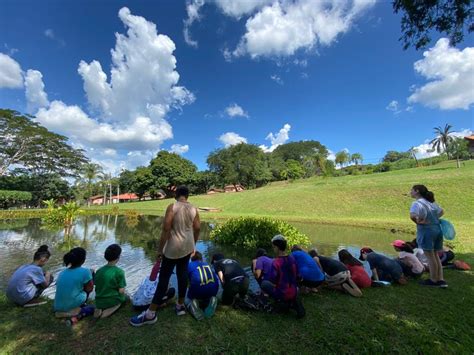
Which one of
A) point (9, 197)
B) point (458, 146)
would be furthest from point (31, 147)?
point (458, 146)

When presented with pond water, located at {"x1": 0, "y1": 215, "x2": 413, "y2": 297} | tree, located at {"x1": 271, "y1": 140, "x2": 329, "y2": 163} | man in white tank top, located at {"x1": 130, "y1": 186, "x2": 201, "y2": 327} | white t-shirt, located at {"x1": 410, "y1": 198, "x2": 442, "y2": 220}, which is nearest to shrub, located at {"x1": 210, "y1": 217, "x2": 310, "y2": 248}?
→ pond water, located at {"x1": 0, "y1": 215, "x2": 413, "y2": 297}

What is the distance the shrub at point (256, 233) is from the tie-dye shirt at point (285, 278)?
639 centimetres

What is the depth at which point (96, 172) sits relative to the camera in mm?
50938

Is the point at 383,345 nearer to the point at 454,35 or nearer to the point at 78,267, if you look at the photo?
the point at 78,267

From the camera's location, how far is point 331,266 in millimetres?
4750

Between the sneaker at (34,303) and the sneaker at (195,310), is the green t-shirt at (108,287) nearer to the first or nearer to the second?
the sneaker at (195,310)

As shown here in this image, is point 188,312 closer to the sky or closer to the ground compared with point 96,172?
closer to the ground

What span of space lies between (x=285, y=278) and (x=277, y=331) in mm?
740

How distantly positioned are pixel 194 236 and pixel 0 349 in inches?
106

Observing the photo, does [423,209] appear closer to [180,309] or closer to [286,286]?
[286,286]

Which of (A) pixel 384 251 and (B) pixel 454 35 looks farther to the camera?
(A) pixel 384 251

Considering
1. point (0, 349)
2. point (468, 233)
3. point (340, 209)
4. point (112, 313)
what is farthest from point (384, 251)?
point (340, 209)

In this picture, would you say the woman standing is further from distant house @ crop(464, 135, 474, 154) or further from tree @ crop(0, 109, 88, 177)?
distant house @ crop(464, 135, 474, 154)

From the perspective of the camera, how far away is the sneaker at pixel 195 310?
369 cm
